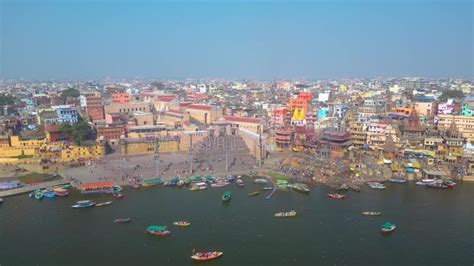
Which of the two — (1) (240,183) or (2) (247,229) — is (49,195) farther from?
(2) (247,229)

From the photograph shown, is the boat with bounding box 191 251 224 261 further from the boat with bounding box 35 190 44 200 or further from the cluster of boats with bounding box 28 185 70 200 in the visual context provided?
the boat with bounding box 35 190 44 200

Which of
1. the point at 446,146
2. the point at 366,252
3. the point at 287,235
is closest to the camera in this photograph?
the point at 366,252

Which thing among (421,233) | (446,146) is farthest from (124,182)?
(446,146)

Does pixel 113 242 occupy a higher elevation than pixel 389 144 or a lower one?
lower

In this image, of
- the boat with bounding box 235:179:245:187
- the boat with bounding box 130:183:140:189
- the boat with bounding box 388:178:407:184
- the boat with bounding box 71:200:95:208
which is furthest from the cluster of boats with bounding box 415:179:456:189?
the boat with bounding box 71:200:95:208

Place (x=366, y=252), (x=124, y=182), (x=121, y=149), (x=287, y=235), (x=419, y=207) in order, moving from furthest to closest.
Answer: (x=121, y=149)
(x=124, y=182)
(x=419, y=207)
(x=287, y=235)
(x=366, y=252)

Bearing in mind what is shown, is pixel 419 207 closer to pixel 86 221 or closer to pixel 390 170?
pixel 390 170
